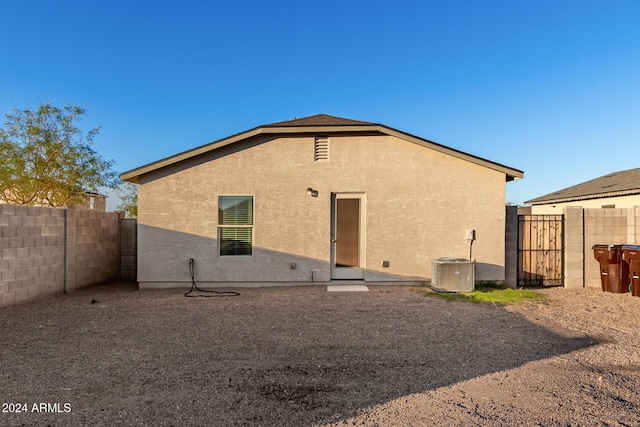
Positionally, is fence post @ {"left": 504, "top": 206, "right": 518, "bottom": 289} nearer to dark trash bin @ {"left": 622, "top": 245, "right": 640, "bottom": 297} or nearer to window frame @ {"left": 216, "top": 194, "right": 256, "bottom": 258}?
dark trash bin @ {"left": 622, "top": 245, "right": 640, "bottom": 297}

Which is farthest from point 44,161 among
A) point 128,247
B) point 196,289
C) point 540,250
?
point 540,250

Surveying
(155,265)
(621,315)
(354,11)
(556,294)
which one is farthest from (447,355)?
(354,11)

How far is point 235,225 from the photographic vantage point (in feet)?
28.6

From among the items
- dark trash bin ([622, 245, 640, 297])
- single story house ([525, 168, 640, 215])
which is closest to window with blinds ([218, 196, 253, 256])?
dark trash bin ([622, 245, 640, 297])

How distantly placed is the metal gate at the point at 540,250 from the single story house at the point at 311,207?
0.77 meters

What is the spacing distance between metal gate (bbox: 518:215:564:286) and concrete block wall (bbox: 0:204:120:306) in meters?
11.6

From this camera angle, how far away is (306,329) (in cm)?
523

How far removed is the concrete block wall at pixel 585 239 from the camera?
880cm

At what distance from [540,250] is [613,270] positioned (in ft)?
5.13

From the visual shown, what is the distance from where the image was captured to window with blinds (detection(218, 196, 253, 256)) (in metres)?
8.70

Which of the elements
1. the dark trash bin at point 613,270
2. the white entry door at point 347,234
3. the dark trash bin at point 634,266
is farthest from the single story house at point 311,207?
the dark trash bin at point 634,266

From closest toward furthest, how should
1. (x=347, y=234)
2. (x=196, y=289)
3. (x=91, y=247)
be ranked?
(x=196, y=289) < (x=347, y=234) < (x=91, y=247)

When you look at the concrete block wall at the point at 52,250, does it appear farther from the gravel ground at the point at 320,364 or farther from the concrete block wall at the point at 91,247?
the gravel ground at the point at 320,364

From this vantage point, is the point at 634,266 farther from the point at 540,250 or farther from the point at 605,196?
the point at 605,196
